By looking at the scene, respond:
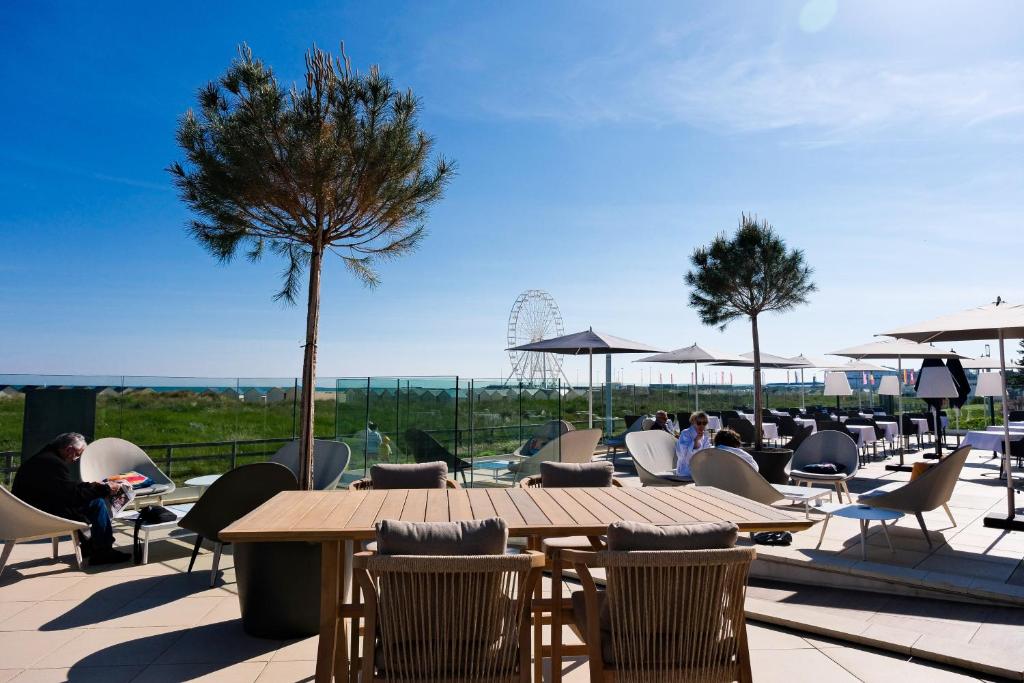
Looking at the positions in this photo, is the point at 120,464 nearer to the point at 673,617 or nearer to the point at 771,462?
the point at 673,617

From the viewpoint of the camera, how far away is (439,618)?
5.83 feet

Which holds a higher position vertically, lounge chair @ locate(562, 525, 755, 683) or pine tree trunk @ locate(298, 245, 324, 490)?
pine tree trunk @ locate(298, 245, 324, 490)

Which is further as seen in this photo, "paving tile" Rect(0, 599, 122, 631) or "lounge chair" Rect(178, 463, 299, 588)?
"lounge chair" Rect(178, 463, 299, 588)

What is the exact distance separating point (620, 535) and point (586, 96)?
6.68 meters

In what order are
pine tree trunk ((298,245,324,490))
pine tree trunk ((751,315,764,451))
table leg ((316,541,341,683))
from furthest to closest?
pine tree trunk ((751,315,764,451))
pine tree trunk ((298,245,324,490))
table leg ((316,541,341,683))

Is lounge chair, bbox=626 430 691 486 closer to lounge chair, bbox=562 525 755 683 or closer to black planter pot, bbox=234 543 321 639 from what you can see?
black planter pot, bbox=234 543 321 639

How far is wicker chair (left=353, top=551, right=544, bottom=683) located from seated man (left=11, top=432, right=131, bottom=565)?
12.4 feet

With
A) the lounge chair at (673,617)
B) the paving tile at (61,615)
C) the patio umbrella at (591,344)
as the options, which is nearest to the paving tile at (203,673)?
the paving tile at (61,615)

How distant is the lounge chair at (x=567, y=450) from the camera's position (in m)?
6.50

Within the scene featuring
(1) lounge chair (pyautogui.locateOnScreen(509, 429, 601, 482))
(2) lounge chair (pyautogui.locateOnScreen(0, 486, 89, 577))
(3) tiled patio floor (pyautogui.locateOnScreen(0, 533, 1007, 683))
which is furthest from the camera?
(1) lounge chair (pyautogui.locateOnScreen(509, 429, 601, 482))

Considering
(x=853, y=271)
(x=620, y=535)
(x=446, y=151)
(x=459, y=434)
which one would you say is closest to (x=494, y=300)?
(x=853, y=271)

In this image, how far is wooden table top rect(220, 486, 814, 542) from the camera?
216 cm

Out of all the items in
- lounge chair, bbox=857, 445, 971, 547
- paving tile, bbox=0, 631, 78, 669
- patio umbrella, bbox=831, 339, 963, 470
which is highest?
patio umbrella, bbox=831, 339, 963, 470

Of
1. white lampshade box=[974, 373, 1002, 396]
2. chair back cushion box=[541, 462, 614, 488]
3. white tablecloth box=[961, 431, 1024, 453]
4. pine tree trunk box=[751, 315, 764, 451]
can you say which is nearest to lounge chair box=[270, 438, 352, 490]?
chair back cushion box=[541, 462, 614, 488]
